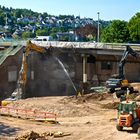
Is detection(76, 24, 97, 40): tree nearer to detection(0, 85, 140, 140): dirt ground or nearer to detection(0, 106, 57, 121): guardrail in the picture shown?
detection(0, 85, 140, 140): dirt ground

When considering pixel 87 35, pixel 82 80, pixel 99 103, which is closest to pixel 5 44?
pixel 82 80

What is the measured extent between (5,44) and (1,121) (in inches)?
1280

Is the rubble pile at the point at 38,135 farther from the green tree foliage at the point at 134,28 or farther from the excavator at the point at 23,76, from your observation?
the green tree foliage at the point at 134,28

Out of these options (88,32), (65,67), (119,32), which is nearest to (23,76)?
(65,67)

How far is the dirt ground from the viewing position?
94.4ft

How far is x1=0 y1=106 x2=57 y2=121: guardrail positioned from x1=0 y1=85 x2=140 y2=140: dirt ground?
2.64 ft

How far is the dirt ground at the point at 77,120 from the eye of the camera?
2878cm

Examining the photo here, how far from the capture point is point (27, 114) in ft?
133

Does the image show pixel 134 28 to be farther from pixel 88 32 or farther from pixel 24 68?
pixel 88 32

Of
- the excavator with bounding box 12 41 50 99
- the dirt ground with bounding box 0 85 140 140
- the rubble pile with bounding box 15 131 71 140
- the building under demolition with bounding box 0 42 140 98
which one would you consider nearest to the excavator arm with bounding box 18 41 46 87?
the excavator with bounding box 12 41 50 99

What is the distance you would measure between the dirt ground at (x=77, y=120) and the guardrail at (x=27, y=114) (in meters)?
0.81

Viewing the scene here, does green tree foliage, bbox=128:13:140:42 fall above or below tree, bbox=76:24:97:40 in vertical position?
below

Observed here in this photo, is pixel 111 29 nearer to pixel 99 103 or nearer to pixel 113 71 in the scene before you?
pixel 113 71

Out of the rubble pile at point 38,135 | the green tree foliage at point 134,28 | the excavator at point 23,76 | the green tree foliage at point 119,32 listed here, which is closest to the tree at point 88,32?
the green tree foliage at point 119,32
